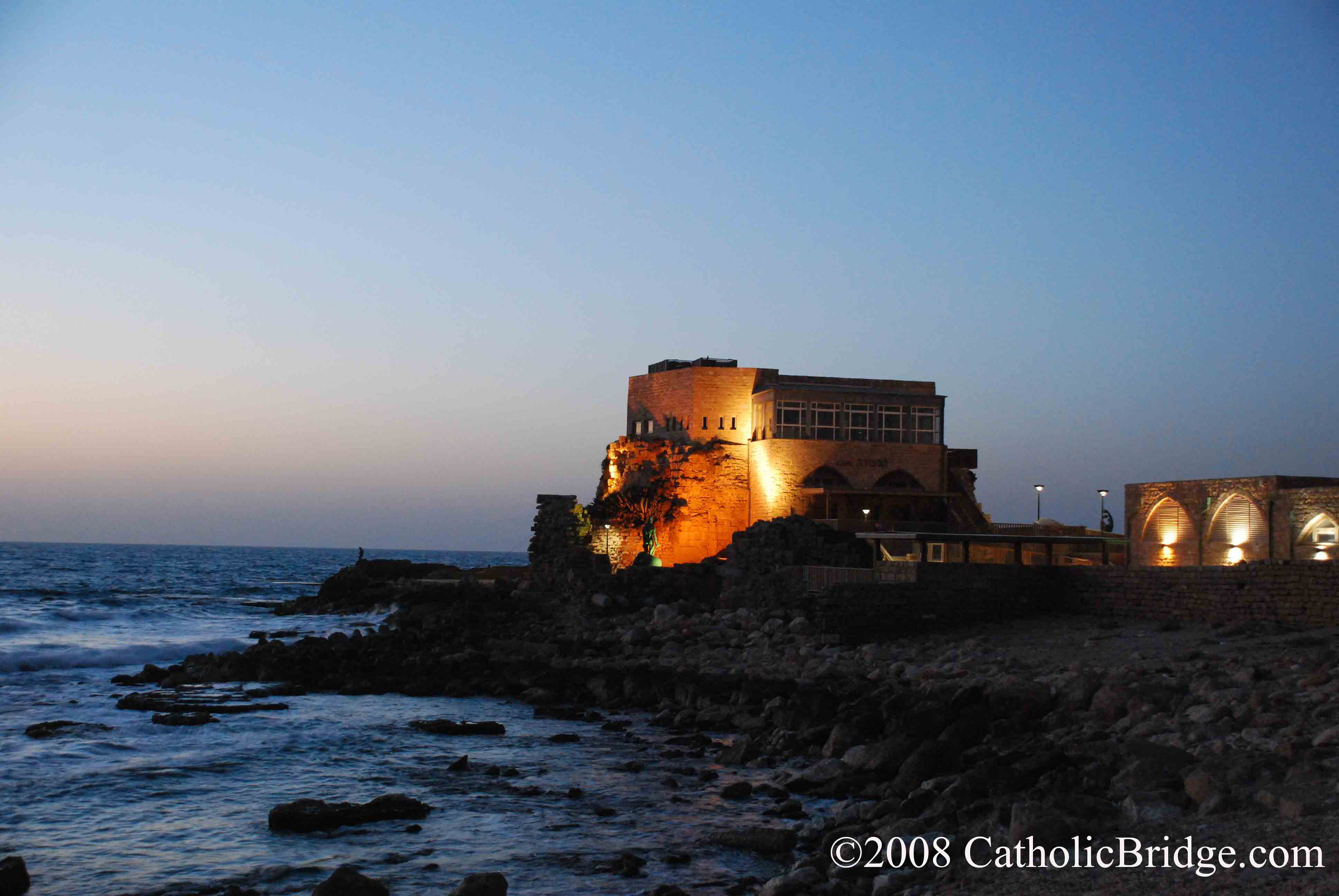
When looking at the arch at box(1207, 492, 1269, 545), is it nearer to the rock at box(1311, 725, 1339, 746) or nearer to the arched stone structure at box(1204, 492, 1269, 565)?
the arched stone structure at box(1204, 492, 1269, 565)

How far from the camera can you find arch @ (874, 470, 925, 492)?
146 feet

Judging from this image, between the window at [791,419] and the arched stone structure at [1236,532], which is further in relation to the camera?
the window at [791,419]

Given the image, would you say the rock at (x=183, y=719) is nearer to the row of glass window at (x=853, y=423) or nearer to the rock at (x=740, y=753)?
the rock at (x=740, y=753)

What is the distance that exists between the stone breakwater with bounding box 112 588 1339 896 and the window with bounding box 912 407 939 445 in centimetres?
1917

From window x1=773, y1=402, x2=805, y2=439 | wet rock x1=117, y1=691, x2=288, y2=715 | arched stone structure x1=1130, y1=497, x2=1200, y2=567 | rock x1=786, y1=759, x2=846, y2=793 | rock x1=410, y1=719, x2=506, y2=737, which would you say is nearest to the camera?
rock x1=786, y1=759, x2=846, y2=793

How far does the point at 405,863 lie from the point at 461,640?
18268mm

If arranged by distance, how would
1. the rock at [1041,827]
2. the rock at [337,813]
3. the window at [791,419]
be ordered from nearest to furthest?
the rock at [1041,827]
the rock at [337,813]
the window at [791,419]

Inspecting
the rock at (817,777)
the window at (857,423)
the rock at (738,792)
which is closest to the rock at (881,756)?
the rock at (817,777)

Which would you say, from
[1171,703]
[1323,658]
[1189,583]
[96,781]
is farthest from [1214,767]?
[96,781]

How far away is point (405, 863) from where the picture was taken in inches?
461

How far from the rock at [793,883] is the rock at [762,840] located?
57.4 inches

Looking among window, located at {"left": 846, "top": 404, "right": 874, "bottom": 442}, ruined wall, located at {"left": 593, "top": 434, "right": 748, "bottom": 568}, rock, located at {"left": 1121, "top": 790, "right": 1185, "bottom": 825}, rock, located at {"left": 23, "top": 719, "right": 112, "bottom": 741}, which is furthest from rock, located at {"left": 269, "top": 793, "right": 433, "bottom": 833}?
window, located at {"left": 846, "top": 404, "right": 874, "bottom": 442}

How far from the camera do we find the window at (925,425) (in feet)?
149

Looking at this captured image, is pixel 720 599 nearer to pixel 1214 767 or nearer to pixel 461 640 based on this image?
pixel 461 640
